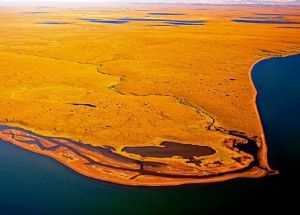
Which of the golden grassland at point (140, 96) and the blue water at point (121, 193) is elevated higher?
the golden grassland at point (140, 96)

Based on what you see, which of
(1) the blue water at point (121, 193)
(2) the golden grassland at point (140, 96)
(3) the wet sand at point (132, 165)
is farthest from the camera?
(2) the golden grassland at point (140, 96)

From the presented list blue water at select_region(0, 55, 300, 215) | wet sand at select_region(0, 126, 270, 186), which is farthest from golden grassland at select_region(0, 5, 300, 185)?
blue water at select_region(0, 55, 300, 215)

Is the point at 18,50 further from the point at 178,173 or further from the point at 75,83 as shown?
the point at 178,173

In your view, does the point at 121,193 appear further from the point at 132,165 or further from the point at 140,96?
the point at 140,96

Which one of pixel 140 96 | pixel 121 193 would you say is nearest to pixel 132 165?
pixel 121 193

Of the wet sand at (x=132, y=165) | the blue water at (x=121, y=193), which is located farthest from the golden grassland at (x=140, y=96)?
the blue water at (x=121, y=193)

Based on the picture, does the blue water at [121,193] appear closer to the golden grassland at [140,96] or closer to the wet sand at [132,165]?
the wet sand at [132,165]

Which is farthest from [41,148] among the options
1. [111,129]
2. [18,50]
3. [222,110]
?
[18,50]

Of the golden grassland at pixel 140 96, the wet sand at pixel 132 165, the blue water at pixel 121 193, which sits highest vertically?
the golden grassland at pixel 140 96
